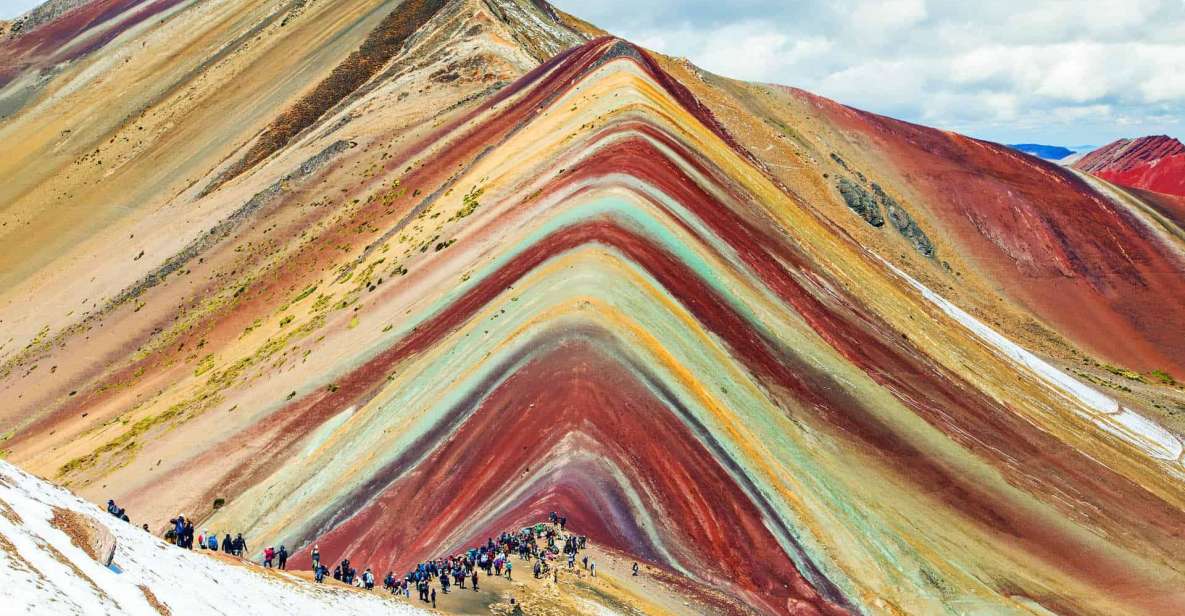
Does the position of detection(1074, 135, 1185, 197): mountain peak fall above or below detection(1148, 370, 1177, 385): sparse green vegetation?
above

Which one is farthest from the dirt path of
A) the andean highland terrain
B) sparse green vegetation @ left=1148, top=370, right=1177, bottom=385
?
sparse green vegetation @ left=1148, top=370, right=1177, bottom=385

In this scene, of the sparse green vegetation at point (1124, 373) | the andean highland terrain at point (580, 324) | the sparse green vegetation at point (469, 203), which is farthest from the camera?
the sparse green vegetation at point (1124, 373)

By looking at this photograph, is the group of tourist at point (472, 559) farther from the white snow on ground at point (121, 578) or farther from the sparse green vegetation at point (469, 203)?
the sparse green vegetation at point (469, 203)

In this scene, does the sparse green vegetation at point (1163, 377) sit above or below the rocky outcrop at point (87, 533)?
above

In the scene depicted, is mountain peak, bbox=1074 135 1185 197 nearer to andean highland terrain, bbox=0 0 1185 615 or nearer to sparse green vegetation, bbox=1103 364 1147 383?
andean highland terrain, bbox=0 0 1185 615

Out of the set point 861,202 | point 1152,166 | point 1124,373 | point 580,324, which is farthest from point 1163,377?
point 1152,166

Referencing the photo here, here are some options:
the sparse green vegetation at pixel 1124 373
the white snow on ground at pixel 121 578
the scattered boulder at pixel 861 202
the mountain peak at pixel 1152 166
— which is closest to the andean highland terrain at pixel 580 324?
the scattered boulder at pixel 861 202
